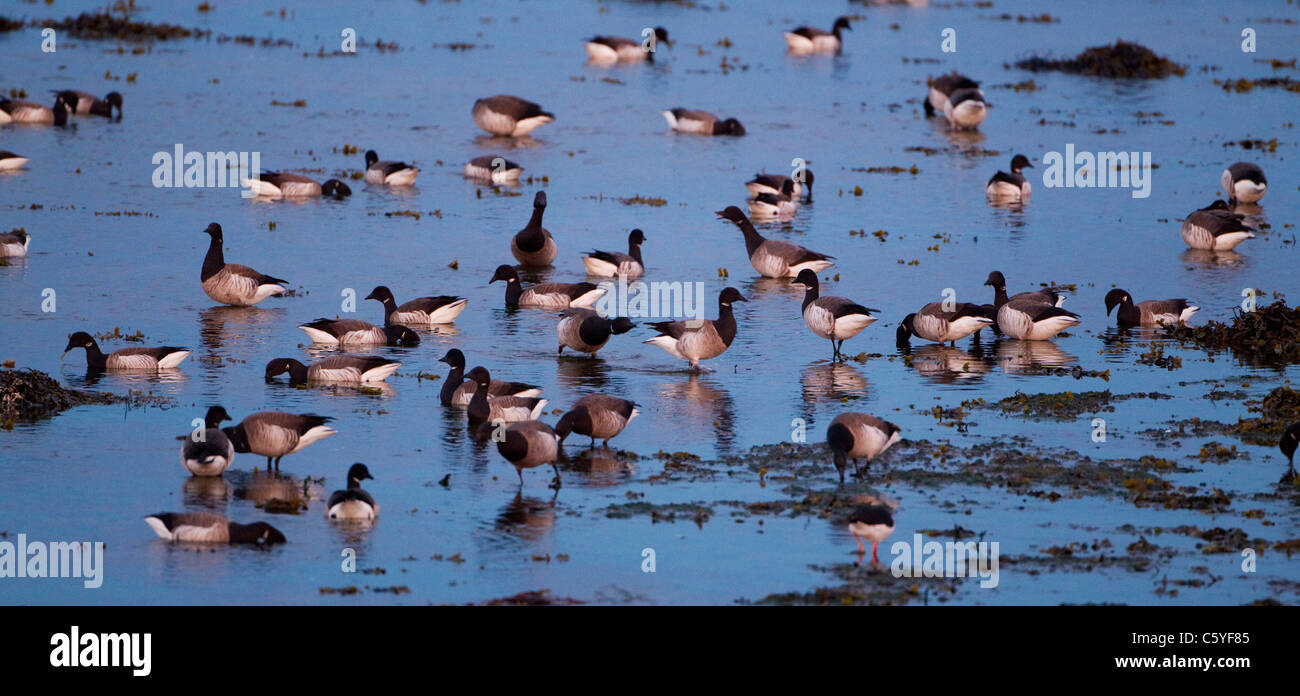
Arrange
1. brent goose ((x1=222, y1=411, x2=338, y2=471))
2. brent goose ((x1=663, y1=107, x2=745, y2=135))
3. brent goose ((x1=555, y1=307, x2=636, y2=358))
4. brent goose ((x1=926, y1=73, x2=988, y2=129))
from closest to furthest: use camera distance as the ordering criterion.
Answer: brent goose ((x1=222, y1=411, x2=338, y2=471)) < brent goose ((x1=555, y1=307, x2=636, y2=358)) < brent goose ((x1=663, y1=107, x2=745, y2=135)) < brent goose ((x1=926, y1=73, x2=988, y2=129))

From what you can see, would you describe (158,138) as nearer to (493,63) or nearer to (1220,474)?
(493,63)

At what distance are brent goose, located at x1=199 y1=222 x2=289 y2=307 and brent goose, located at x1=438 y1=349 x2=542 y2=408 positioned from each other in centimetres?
588

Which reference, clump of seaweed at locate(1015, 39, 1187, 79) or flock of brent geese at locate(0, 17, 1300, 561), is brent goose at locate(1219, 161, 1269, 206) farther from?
clump of seaweed at locate(1015, 39, 1187, 79)

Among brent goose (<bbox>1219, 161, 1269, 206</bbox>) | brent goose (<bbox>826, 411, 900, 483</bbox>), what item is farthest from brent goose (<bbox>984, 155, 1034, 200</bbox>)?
brent goose (<bbox>826, 411, 900, 483</bbox>)

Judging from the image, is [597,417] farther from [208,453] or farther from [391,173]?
[391,173]

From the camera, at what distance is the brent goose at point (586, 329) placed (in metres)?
19.9

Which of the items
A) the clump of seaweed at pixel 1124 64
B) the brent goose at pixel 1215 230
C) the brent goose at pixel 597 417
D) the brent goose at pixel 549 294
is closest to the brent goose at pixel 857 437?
the brent goose at pixel 597 417

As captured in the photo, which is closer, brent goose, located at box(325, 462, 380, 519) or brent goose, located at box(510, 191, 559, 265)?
brent goose, located at box(325, 462, 380, 519)

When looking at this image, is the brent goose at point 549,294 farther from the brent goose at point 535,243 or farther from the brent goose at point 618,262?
the brent goose at point 535,243

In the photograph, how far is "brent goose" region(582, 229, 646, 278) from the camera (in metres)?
24.8

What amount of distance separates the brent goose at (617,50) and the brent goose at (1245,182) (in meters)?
26.2

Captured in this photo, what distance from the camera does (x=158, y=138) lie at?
36.2 meters
